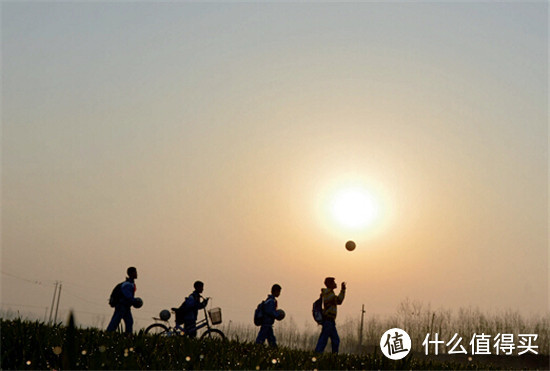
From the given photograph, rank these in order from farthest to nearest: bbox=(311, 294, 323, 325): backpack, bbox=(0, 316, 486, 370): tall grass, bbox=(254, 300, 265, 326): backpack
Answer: bbox=(254, 300, 265, 326): backpack
bbox=(311, 294, 323, 325): backpack
bbox=(0, 316, 486, 370): tall grass

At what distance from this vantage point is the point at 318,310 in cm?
1839

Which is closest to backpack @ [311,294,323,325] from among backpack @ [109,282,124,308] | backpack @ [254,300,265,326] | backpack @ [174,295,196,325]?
backpack @ [254,300,265,326]

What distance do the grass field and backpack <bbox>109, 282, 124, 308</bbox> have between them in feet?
18.3

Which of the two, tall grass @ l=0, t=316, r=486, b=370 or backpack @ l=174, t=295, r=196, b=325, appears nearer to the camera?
tall grass @ l=0, t=316, r=486, b=370

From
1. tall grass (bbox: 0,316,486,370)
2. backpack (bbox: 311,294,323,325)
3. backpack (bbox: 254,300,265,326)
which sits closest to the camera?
tall grass (bbox: 0,316,486,370)

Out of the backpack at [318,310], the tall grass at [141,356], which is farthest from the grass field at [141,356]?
the backpack at [318,310]

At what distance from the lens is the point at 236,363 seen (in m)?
10.1

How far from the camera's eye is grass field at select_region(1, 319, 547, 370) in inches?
357

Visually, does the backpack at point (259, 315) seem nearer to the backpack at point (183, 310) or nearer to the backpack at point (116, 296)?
the backpack at point (183, 310)

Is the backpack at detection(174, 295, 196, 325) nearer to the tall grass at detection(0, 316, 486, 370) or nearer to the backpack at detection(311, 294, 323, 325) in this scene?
the backpack at detection(311, 294, 323, 325)

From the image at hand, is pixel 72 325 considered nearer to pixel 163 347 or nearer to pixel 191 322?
pixel 163 347

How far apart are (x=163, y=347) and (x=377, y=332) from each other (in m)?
63.8

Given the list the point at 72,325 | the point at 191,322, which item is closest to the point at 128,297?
the point at 191,322

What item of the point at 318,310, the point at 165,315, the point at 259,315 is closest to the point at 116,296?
the point at 165,315
